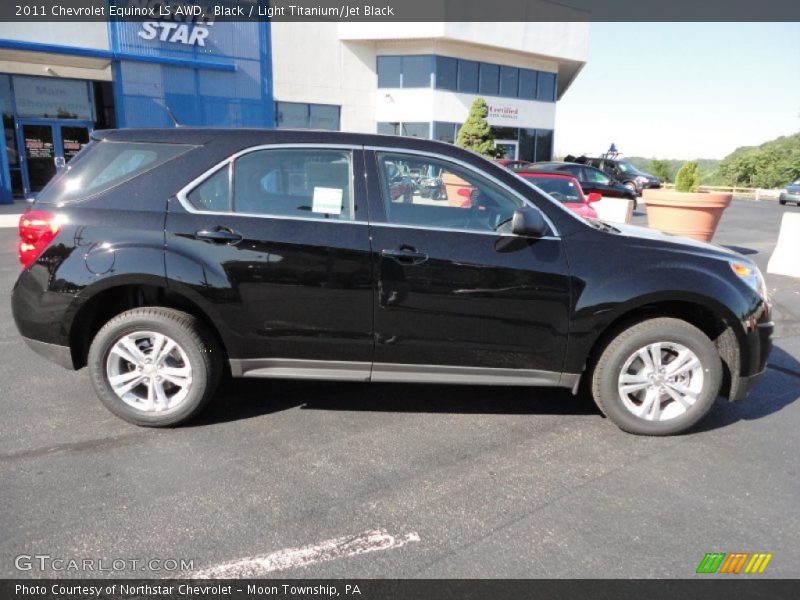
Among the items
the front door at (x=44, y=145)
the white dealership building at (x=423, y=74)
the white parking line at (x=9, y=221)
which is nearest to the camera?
the white parking line at (x=9, y=221)

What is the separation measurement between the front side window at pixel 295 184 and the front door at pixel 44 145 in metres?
18.8

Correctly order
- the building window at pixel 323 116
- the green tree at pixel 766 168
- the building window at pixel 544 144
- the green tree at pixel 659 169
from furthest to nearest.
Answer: the green tree at pixel 766 168 → the green tree at pixel 659 169 → the building window at pixel 544 144 → the building window at pixel 323 116

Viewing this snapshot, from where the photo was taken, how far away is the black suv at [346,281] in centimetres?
337

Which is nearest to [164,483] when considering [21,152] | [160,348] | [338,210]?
[160,348]

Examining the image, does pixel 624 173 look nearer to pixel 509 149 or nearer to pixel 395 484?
pixel 509 149

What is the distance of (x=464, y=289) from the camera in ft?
11.1

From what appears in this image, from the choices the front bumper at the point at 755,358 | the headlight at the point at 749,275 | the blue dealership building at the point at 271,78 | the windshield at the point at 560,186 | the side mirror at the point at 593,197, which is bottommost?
the front bumper at the point at 755,358

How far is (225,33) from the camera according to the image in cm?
2136

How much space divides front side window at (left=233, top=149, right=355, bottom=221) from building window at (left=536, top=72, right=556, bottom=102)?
2916cm

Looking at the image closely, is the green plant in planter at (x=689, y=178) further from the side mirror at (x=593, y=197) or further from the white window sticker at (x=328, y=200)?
the white window sticker at (x=328, y=200)

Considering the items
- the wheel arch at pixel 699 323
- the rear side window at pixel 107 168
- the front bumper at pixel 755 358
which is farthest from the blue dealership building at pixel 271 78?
the front bumper at pixel 755 358

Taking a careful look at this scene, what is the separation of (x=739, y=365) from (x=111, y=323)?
12.9 feet

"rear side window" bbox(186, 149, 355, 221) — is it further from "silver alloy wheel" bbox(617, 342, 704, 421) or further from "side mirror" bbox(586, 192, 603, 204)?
"side mirror" bbox(586, 192, 603, 204)

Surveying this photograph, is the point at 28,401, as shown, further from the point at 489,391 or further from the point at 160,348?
the point at 489,391
